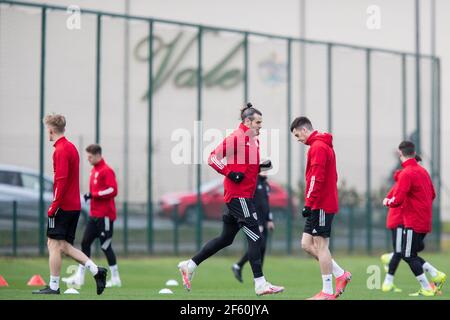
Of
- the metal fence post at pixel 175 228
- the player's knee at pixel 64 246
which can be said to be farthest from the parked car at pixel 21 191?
the player's knee at pixel 64 246

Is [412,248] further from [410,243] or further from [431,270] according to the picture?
[431,270]

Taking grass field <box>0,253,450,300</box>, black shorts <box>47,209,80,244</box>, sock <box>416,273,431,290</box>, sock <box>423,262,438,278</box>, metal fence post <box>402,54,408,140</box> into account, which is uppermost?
metal fence post <box>402,54,408,140</box>

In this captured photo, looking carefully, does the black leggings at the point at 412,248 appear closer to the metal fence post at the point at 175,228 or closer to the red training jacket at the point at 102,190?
the red training jacket at the point at 102,190

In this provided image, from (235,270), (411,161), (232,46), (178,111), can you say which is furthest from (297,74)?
(411,161)

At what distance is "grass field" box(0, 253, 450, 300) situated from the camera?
41.0 ft

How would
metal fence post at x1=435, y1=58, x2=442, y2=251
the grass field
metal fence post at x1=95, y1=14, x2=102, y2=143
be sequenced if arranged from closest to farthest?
the grass field, metal fence post at x1=95, y1=14, x2=102, y2=143, metal fence post at x1=435, y1=58, x2=442, y2=251

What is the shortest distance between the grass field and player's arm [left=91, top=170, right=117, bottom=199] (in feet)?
4.14

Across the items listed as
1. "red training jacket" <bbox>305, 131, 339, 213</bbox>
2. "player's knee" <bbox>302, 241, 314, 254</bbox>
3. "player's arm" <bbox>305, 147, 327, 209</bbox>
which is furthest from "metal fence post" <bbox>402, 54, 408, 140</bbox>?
"player's arm" <bbox>305, 147, 327, 209</bbox>

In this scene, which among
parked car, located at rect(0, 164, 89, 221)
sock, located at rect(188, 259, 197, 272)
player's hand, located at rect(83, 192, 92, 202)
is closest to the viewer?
sock, located at rect(188, 259, 197, 272)

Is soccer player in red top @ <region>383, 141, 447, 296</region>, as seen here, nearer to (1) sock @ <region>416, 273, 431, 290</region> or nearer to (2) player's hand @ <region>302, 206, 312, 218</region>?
(1) sock @ <region>416, 273, 431, 290</region>

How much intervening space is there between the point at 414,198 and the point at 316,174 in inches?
86.0

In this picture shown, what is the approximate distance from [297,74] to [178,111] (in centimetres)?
347

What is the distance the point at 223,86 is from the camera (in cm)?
2284

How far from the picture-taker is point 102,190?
49.1ft
